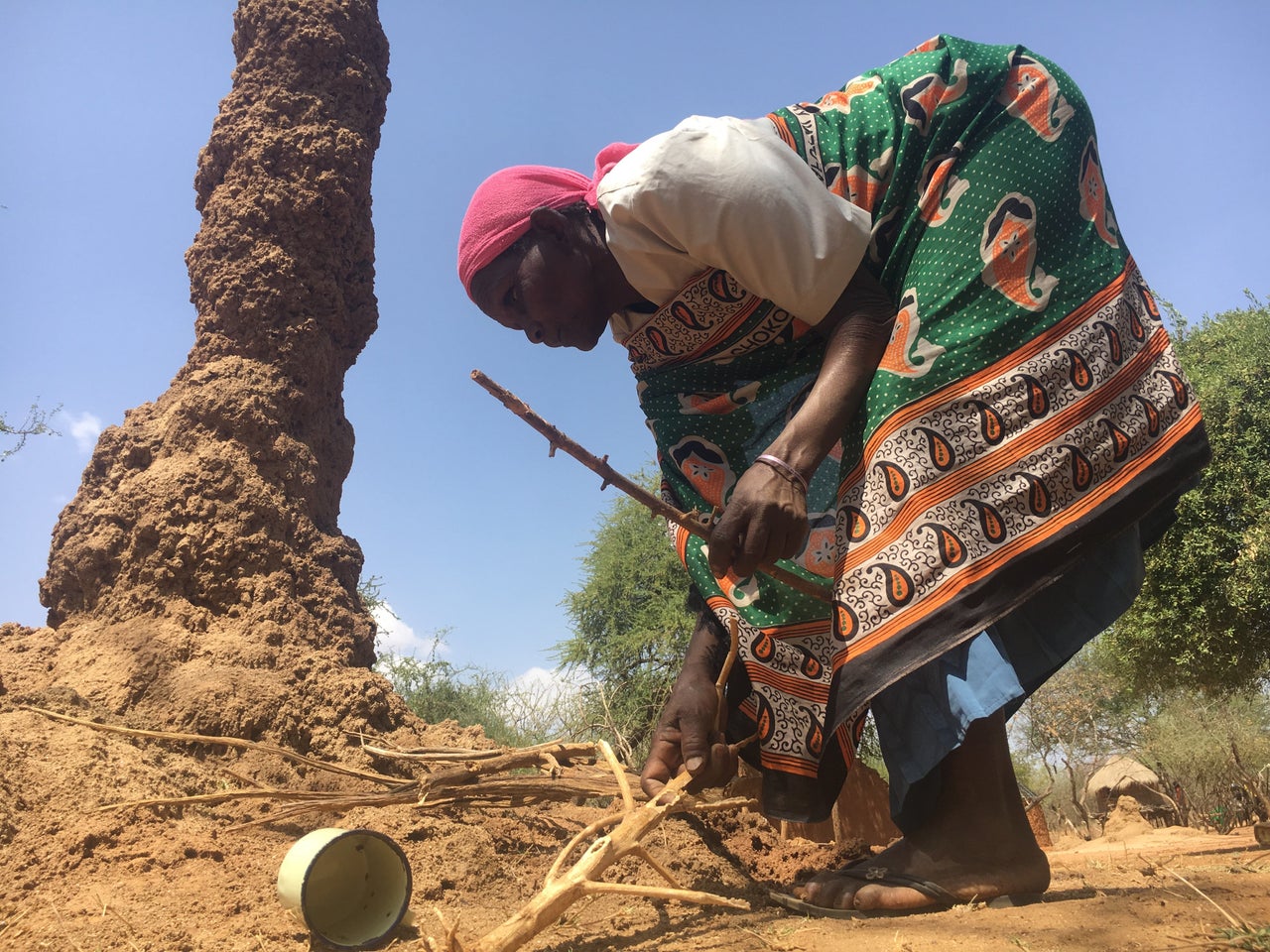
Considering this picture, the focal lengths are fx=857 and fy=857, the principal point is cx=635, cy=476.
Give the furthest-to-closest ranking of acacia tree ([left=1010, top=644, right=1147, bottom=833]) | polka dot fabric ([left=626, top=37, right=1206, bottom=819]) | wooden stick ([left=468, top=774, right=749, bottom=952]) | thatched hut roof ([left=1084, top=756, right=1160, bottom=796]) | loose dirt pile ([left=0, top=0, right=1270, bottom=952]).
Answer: acacia tree ([left=1010, top=644, right=1147, bottom=833])
thatched hut roof ([left=1084, top=756, right=1160, bottom=796])
polka dot fabric ([left=626, top=37, right=1206, bottom=819])
loose dirt pile ([left=0, top=0, right=1270, bottom=952])
wooden stick ([left=468, top=774, right=749, bottom=952])

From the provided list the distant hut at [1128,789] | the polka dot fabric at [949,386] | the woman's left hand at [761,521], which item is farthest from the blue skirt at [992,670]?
the distant hut at [1128,789]

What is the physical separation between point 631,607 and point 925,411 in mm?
10965

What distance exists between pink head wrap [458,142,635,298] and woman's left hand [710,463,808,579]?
1081mm

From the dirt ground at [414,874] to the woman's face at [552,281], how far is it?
1.41 metres

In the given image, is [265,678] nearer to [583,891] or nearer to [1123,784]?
[583,891]

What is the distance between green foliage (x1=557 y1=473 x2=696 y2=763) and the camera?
11.6m

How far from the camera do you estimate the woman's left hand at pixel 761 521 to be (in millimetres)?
1876

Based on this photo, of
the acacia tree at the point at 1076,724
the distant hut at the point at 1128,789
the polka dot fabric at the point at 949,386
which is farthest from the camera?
the acacia tree at the point at 1076,724

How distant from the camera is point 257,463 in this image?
11.8ft

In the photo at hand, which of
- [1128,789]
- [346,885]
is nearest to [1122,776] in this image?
[1128,789]

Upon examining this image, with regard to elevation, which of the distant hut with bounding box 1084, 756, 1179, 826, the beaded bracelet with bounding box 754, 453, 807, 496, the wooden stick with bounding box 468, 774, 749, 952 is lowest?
the distant hut with bounding box 1084, 756, 1179, 826

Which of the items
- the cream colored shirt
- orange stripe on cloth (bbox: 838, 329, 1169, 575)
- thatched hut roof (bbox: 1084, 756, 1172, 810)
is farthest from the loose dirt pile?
thatched hut roof (bbox: 1084, 756, 1172, 810)

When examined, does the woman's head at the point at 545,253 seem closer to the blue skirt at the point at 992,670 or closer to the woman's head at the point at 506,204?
the woman's head at the point at 506,204

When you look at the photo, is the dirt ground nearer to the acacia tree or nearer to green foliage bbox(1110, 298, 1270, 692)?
green foliage bbox(1110, 298, 1270, 692)
